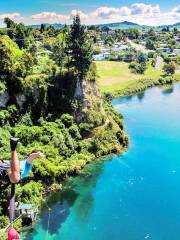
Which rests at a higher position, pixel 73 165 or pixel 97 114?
pixel 97 114

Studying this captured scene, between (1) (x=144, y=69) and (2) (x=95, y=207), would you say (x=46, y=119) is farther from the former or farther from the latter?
(1) (x=144, y=69)

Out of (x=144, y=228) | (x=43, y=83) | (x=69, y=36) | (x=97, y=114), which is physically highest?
(x=69, y=36)

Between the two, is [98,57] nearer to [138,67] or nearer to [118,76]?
[138,67]

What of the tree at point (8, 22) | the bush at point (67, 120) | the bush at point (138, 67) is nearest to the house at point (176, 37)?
the bush at point (138, 67)

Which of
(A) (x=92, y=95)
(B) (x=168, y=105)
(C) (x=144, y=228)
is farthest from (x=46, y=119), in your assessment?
(B) (x=168, y=105)

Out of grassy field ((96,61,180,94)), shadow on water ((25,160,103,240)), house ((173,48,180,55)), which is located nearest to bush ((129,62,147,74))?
grassy field ((96,61,180,94))

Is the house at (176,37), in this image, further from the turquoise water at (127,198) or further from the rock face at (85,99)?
the rock face at (85,99)
